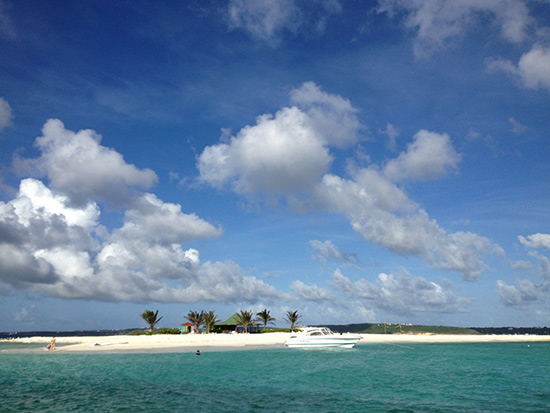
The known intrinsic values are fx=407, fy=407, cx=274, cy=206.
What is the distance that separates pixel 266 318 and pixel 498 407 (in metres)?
71.7

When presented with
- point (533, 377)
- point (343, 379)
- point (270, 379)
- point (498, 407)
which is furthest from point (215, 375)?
point (533, 377)

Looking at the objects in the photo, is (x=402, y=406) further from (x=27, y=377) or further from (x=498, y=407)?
(x=27, y=377)

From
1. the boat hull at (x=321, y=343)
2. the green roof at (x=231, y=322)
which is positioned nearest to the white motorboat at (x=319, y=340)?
the boat hull at (x=321, y=343)

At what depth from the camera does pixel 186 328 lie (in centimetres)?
8756

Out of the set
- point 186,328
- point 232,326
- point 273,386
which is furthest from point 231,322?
point 273,386

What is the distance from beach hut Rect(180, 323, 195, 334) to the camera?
8689cm

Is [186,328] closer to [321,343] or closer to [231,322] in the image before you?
[231,322]

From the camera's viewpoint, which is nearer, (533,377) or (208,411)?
(208,411)

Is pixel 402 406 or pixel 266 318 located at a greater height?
pixel 266 318

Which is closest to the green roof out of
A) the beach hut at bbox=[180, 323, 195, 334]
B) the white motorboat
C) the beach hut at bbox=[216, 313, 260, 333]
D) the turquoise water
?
the beach hut at bbox=[216, 313, 260, 333]

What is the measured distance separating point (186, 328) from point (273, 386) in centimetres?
Answer: 6520

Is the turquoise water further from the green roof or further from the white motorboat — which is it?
the green roof

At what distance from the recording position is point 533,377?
32844 mm

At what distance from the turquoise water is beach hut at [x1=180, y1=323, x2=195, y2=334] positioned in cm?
4542
